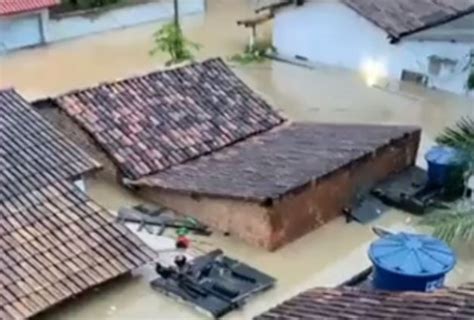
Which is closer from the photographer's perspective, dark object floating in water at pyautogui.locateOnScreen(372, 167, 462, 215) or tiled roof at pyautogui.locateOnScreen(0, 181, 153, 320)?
tiled roof at pyautogui.locateOnScreen(0, 181, 153, 320)

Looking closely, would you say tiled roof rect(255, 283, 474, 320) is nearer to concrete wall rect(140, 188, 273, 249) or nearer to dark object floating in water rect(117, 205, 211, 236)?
concrete wall rect(140, 188, 273, 249)

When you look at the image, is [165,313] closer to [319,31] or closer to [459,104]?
[459,104]

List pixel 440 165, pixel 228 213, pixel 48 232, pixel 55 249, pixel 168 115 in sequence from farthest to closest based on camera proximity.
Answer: pixel 168 115 < pixel 440 165 < pixel 228 213 < pixel 48 232 < pixel 55 249

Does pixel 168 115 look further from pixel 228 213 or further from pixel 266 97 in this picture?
pixel 266 97

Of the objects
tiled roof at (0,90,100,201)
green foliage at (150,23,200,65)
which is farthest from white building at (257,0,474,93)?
tiled roof at (0,90,100,201)

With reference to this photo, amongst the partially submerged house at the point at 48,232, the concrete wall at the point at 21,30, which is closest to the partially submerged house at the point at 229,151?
the partially submerged house at the point at 48,232

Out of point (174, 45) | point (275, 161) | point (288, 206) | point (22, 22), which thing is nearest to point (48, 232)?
point (288, 206)

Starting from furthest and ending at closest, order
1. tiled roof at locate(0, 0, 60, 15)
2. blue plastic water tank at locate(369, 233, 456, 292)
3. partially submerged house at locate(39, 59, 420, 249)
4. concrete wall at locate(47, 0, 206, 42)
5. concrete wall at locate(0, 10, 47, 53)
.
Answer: concrete wall at locate(47, 0, 206, 42), concrete wall at locate(0, 10, 47, 53), tiled roof at locate(0, 0, 60, 15), partially submerged house at locate(39, 59, 420, 249), blue plastic water tank at locate(369, 233, 456, 292)
